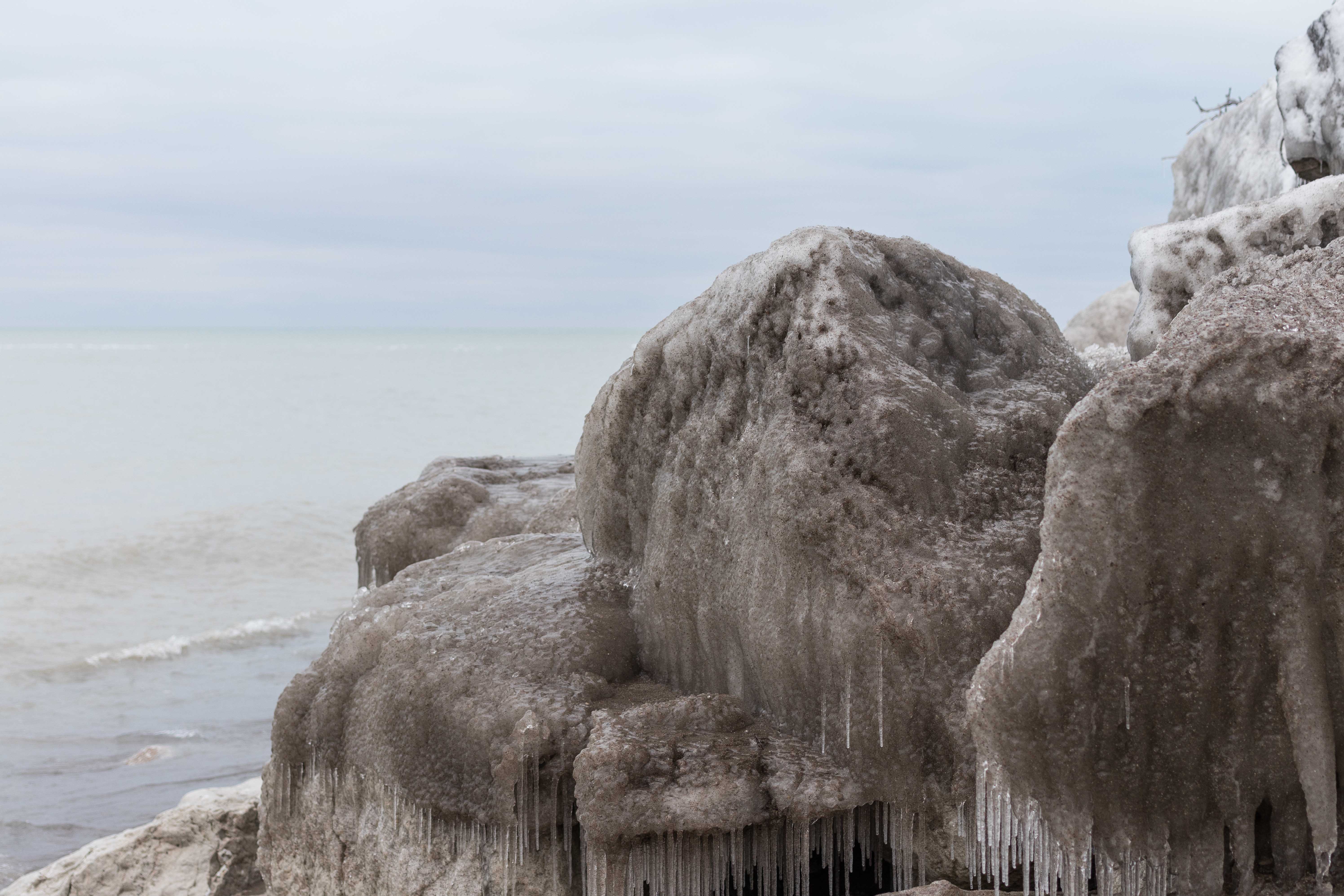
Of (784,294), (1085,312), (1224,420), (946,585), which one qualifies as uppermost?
(1085,312)

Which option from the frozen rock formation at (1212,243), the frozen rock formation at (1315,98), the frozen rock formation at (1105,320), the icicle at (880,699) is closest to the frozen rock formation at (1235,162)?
the frozen rock formation at (1315,98)

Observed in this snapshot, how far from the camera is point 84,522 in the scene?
64.9ft

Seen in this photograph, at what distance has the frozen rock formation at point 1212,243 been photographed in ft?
13.0

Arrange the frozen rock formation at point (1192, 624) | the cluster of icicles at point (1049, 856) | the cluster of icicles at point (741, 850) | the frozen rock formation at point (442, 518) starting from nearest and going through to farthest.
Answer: the frozen rock formation at point (1192, 624), the cluster of icicles at point (1049, 856), the cluster of icicles at point (741, 850), the frozen rock formation at point (442, 518)

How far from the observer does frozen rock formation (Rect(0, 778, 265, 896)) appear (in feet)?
19.4

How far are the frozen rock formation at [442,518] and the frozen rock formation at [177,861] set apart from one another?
7.40 feet

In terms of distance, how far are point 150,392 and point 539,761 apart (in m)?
51.9

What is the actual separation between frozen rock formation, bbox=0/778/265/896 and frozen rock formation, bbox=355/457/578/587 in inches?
88.8

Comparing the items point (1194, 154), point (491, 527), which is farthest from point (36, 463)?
point (1194, 154)

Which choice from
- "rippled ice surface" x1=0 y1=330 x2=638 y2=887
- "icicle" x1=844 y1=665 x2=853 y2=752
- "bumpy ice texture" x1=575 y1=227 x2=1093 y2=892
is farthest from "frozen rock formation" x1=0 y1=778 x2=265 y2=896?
"icicle" x1=844 y1=665 x2=853 y2=752

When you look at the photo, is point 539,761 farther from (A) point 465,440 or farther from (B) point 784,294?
(A) point 465,440

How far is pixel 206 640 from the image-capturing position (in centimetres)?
1344

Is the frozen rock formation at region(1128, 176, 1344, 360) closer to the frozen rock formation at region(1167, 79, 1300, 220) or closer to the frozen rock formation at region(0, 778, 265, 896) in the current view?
the frozen rock formation at region(1167, 79, 1300, 220)

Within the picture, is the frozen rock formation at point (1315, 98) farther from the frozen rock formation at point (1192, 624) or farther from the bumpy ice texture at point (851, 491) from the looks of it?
the frozen rock formation at point (1192, 624)
